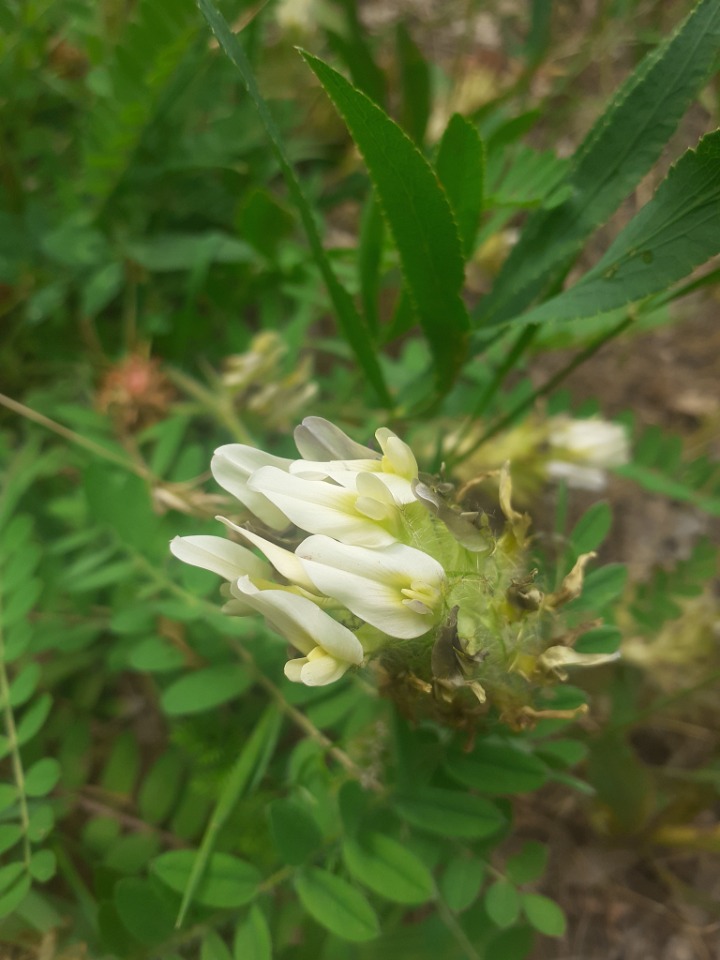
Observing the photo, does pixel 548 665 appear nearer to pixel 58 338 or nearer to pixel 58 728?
pixel 58 728

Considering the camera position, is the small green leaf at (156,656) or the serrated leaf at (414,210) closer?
the serrated leaf at (414,210)

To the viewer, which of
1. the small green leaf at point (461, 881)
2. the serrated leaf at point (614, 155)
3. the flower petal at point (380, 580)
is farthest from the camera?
the small green leaf at point (461, 881)

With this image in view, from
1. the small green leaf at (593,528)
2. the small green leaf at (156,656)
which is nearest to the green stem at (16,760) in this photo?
the small green leaf at (156,656)

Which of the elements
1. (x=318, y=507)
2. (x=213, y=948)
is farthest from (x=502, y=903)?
(x=318, y=507)

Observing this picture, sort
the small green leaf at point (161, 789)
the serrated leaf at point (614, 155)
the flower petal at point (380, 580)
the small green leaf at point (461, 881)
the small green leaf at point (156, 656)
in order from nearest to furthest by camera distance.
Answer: the flower petal at point (380, 580) < the serrated leaf at point (614, 155) < the small green leaf at point (461, 881) < the small green leaf at point (156, 656) < the small green leaf at point (161, 789)

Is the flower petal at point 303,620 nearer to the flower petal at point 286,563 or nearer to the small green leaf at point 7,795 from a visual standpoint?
the flower petal at point 286,563

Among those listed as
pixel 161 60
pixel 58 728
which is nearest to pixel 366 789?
pixel 58 728

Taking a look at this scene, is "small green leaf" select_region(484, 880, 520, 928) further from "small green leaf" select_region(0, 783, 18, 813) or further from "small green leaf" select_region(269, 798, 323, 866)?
"small green leaf" select_region(0, 783, 18, 813)
